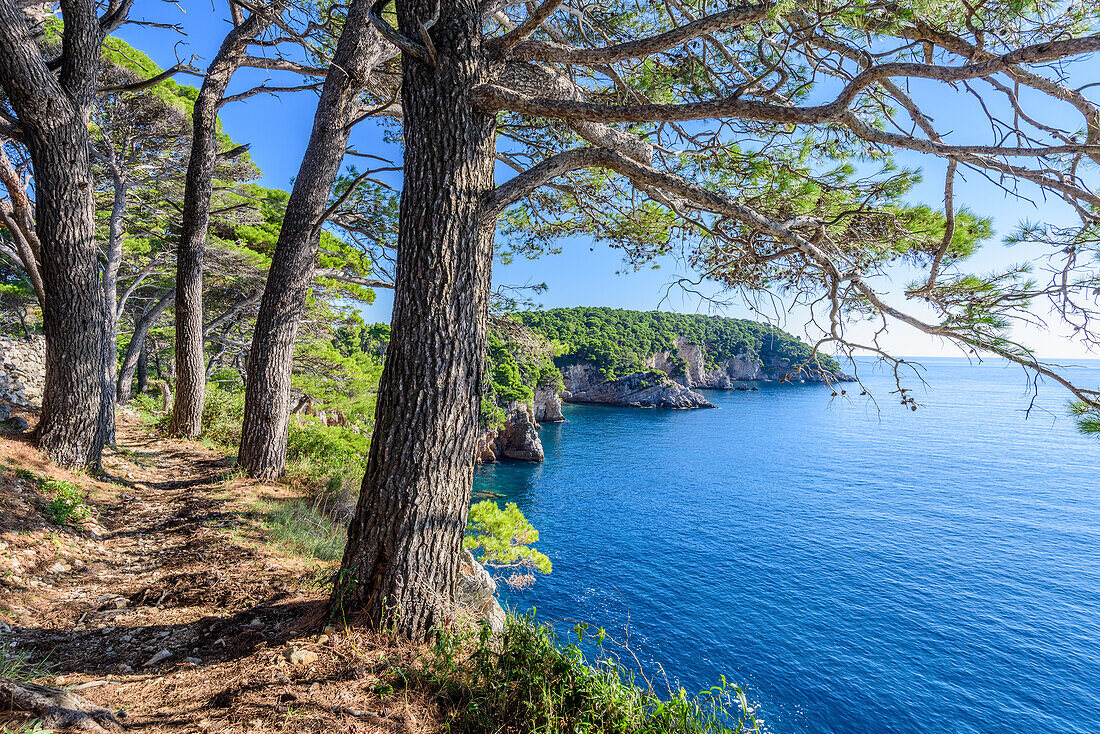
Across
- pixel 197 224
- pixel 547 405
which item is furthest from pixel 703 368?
pixel 197 224

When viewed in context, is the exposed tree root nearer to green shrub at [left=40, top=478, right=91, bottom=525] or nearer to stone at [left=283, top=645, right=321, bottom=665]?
stone at [left=283, top=645, right=321, bottom=665]

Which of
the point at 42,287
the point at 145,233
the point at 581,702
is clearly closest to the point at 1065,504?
the point at 581,702

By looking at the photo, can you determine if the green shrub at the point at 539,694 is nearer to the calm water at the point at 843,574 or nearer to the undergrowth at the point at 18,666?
the undergrowth at the point at 18,666

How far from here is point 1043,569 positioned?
1781 cm

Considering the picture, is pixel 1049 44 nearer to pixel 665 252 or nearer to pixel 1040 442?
pixel 665 252

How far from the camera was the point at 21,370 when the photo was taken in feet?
25.1

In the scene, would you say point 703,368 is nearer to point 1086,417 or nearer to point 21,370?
point 21,370

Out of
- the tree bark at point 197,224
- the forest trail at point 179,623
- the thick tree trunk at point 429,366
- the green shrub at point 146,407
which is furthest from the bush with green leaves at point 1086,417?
the green shrub at point 146,407

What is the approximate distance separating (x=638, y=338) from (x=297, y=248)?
60022 mm

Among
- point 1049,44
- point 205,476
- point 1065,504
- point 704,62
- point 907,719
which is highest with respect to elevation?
point 704,62

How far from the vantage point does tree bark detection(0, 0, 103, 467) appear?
14.3ft

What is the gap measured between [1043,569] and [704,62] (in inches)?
983

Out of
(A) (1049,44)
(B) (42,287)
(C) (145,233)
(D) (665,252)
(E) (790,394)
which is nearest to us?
(A) (1049,44)

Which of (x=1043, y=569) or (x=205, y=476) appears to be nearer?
(x=205, y=476)
